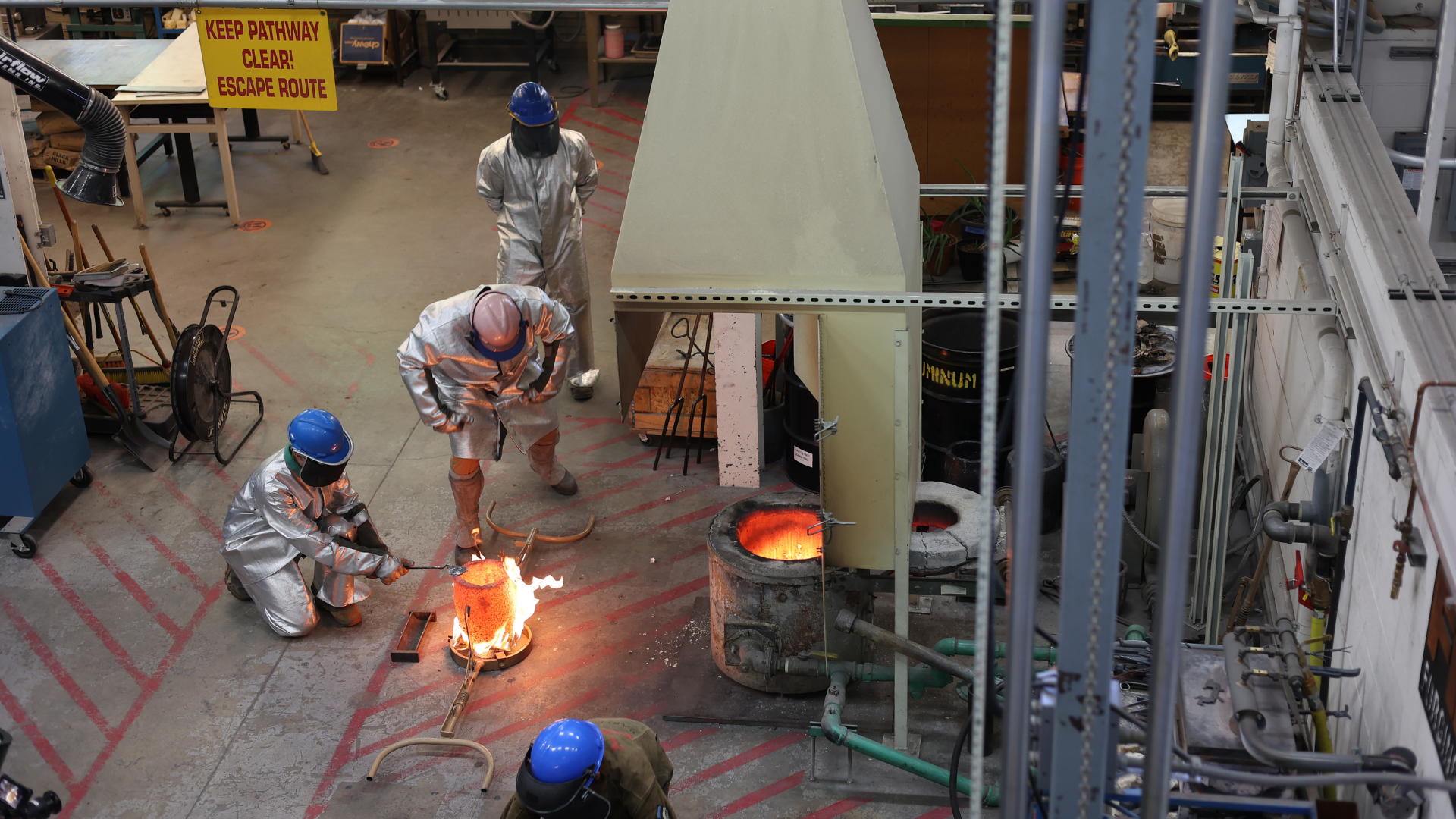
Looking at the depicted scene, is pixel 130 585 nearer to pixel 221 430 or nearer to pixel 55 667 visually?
pixel 55 667

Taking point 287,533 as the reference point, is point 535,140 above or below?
above

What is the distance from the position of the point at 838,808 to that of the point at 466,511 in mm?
2564

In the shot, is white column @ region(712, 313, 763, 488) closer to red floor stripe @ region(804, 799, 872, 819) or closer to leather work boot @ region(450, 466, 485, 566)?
leather work boot @ region(450, 466, 485, 566)

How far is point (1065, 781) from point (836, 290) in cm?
248

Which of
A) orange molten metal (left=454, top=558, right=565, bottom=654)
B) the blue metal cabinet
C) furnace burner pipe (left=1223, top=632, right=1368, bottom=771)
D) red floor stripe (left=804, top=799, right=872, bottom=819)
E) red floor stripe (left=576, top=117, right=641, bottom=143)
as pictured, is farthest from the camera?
red floor stripe (left=576, top=117, right=641, bottom=143)

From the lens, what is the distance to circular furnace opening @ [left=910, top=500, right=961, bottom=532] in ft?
19.1

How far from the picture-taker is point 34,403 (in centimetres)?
677

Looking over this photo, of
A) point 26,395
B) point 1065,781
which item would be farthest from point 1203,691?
point 26,395

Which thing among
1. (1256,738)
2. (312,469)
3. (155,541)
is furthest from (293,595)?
(1256,738)

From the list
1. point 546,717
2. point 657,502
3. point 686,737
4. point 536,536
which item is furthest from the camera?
point 657,502

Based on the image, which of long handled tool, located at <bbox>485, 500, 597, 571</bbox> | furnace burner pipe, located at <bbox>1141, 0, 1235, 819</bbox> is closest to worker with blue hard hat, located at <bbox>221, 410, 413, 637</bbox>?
long handled tool, located at <bbox>485, 500, 597, 571</bbox>

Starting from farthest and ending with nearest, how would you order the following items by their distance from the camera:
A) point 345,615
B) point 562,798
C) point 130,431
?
point 130,431 → point 345,615 → point 562,798

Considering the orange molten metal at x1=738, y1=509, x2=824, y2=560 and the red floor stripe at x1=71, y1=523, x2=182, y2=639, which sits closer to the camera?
the orange molten metal at x1=738, y1=509, x2=824, y2=560

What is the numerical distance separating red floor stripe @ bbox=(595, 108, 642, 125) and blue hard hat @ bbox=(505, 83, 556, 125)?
5.45 metres
